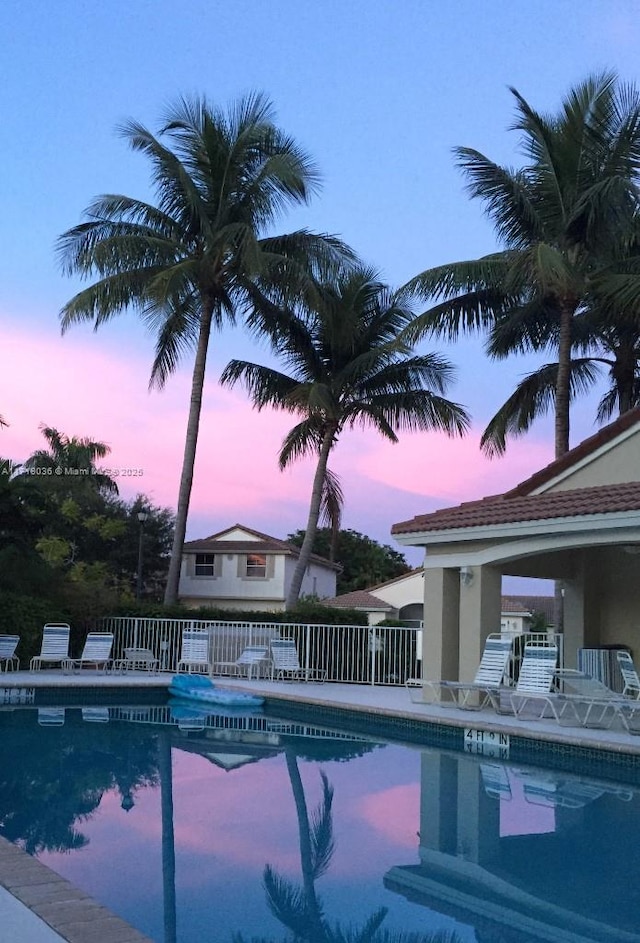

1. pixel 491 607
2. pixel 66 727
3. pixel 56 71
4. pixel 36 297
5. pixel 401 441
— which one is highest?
pixel 56 71

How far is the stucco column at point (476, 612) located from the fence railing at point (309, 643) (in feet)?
15.0

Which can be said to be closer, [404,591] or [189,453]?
[189,453]

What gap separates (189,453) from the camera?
Result: 24.0 m

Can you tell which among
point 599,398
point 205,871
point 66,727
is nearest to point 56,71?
point 66,727

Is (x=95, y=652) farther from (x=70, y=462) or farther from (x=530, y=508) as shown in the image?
(x=70, y=462)

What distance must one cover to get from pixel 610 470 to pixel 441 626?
12.7ft

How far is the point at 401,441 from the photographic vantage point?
89.7 feet

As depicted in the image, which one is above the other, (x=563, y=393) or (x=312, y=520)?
(x=563, y=393)

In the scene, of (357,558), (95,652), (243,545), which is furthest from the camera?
(357,558)

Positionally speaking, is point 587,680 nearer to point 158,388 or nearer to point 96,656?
point 96,656

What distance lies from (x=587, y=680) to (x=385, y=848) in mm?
5997

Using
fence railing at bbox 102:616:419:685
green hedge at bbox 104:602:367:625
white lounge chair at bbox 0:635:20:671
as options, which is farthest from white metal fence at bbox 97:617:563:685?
white lounge chair at bbox 0:635:20:671

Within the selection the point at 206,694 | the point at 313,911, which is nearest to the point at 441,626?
the point at 206,694

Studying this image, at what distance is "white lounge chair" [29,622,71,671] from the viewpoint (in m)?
20.3
